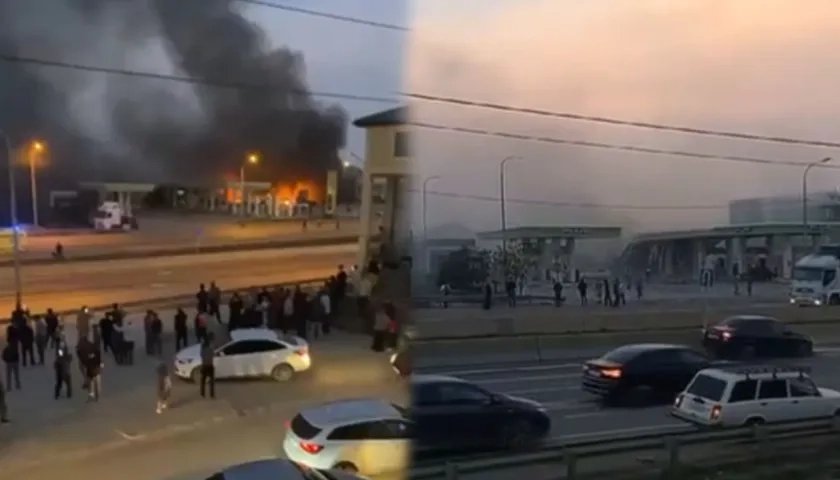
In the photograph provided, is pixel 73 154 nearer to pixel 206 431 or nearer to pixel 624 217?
pixel 206 431

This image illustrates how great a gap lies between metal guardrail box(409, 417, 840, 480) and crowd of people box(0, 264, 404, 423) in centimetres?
30

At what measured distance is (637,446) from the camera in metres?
1.92

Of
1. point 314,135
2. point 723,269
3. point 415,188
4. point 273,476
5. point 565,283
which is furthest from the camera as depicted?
point 723,269

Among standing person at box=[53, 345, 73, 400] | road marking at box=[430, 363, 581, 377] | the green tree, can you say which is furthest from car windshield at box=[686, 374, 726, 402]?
standing person at box=[53, 345, 73, 400]

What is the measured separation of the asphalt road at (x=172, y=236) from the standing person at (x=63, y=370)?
0.13 m

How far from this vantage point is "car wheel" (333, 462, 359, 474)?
1.22 metres

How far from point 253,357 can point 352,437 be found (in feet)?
0.60

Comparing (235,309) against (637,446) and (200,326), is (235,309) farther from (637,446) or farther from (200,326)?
(637,446)

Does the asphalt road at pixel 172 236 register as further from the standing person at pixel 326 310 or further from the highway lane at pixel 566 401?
the highway lane at pixel 566 401

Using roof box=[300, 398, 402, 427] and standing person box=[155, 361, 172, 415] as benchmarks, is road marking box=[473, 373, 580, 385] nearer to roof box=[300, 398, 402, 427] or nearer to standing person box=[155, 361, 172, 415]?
roof box=[300, 398, 402, 427]

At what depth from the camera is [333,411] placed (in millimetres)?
1261

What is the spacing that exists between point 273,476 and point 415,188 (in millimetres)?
491

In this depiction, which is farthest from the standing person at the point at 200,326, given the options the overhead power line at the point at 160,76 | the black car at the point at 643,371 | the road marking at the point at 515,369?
the black car at the point at 643,371

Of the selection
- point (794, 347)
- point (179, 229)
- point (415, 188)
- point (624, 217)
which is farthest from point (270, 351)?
point (794, 347)
